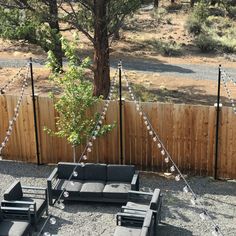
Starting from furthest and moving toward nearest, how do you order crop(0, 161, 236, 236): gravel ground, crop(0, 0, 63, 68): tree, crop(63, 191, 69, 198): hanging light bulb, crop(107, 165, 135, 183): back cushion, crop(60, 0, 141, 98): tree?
crop(0, 0, 63, 68): tree, crop(60, 0, 141, 98): tree, crop(107, 165, 135, 183): back cushion, crop(63, 191, 69, 198): hanging light bulb, crop(0, 161, 236, 236): gravel ground

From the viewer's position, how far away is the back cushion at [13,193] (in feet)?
37.2

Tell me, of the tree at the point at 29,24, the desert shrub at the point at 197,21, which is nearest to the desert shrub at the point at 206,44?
the desert shrub at the point at 197,21

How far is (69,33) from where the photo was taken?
38156 millimetres

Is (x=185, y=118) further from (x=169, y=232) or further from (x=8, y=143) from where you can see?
(x=8, y=143)

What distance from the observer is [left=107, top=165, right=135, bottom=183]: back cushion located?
12578 millimetres

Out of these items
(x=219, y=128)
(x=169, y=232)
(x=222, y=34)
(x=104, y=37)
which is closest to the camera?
(x=169, y=232)

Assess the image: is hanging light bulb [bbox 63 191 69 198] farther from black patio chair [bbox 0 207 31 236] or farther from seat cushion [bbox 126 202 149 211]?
seat cushion [bbox 126 202 149 211]

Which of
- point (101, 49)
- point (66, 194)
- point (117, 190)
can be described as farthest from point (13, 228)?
point (101, 49)

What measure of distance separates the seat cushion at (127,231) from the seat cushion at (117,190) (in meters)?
1.60

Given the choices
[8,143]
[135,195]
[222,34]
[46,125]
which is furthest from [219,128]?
[222,34]

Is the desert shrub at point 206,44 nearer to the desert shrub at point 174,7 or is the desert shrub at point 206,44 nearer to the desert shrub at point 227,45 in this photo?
the desert shrub at point 227,45

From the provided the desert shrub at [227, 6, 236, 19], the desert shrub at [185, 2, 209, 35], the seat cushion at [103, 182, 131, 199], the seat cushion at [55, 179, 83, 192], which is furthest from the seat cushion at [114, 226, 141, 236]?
the desert shrub at [227, 6, 236, 19]

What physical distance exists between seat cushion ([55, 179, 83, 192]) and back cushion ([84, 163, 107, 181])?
0.30 meters

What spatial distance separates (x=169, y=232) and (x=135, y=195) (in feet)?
3.85
